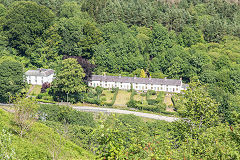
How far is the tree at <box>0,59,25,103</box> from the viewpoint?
53875mm

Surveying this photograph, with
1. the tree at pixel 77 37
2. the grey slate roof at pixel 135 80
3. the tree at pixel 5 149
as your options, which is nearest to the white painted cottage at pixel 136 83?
the grey slate roof at pixel 135 80

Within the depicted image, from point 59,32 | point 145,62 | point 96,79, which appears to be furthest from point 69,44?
point 145,62

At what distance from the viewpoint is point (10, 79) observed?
5422 cm

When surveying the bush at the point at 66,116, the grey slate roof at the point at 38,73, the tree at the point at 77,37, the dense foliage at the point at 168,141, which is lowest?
the bush at the point at 66,116

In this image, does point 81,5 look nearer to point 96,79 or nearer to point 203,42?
point 96,79

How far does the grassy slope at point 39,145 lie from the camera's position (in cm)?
2281

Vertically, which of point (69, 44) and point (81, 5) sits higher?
point (81, 5)

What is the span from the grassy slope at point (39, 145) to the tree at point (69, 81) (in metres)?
22.8

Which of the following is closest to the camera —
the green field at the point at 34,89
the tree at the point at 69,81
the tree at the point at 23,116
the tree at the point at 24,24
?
the tree at the point at 23,116

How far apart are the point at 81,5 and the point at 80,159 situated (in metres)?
63.6

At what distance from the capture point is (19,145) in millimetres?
23781

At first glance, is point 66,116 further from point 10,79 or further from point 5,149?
point 5,149

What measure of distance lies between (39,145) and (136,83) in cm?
4076

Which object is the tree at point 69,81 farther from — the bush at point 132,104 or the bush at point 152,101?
the bush at point 152,101
